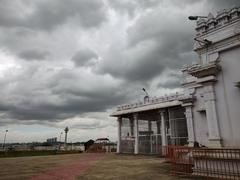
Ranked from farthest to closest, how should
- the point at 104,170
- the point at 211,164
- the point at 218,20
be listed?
1. the point at 104,170
2. the point at 218,20
3. the point at 211,164

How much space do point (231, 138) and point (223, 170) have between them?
→ 144 cm

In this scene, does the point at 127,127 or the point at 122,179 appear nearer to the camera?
the point at 122,179

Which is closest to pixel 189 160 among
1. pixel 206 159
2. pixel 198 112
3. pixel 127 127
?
pixel 206 159

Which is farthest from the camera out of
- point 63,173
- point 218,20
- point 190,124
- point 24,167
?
point 190,124

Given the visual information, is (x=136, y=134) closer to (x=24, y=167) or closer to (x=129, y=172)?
(x=24, y=167)

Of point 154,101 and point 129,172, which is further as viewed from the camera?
point 154,101

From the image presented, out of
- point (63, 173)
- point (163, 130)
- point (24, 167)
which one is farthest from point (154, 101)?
point (63, 173)

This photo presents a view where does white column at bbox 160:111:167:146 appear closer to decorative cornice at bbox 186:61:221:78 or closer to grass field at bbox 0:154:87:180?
grass field at bbox 0:154:87:180

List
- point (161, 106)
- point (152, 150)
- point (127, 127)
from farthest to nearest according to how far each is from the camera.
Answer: point (127, 127), point (152, 150), point (161, 106)

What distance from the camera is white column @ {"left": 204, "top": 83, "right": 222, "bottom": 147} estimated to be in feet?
33.8

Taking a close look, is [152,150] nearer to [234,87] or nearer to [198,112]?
[198,112]

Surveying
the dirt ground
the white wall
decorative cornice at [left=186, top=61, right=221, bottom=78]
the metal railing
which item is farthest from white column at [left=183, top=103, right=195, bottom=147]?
the white wall

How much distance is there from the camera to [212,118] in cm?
1066

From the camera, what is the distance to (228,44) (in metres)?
10.5
